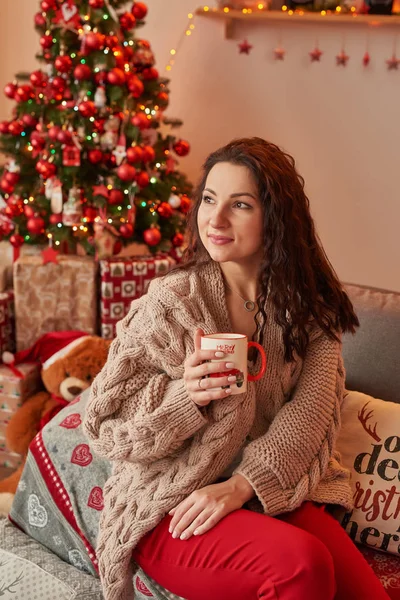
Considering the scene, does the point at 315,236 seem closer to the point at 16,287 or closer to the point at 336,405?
the point at 336,405

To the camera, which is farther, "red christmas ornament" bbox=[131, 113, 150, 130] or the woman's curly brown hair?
"red christmas ornament" bbox=[131, 113, 150, 130]

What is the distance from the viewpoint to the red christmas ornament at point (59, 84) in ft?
10.2

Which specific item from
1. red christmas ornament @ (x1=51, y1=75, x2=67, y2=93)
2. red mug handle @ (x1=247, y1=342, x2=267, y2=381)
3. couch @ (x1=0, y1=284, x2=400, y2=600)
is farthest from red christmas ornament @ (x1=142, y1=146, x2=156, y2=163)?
red mug handle @ (x1=247, y1=342, x2=267, y2=381)

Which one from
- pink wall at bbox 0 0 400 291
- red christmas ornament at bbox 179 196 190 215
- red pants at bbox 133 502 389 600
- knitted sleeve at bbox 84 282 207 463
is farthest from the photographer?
pink wall at bbox 0 0 400 291

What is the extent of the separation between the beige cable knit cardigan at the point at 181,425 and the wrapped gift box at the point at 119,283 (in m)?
1.43

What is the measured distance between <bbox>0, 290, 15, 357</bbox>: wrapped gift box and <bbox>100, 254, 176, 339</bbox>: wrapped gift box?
1.29ft

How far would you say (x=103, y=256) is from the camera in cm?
317

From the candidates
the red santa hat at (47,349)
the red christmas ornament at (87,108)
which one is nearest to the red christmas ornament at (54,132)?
the red christmas ornament at (87,108)

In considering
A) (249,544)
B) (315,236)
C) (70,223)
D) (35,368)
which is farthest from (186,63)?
(249,544)

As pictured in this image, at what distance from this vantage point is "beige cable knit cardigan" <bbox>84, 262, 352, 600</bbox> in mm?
1540

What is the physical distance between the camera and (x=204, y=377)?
1484 millimetres

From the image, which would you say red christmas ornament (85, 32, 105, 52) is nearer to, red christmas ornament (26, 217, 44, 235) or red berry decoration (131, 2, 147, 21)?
red berry decoration (131, 2, 147, 21)

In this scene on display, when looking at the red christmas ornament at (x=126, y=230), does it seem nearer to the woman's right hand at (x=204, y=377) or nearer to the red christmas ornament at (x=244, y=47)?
the red christmas ornament at (x=244, y=47)

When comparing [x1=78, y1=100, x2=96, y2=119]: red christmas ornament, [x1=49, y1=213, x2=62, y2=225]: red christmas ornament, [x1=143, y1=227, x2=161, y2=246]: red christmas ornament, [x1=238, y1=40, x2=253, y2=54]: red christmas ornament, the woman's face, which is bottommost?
[x1=143, y1=227, x2=161, y2=246]: red christmas ornament
